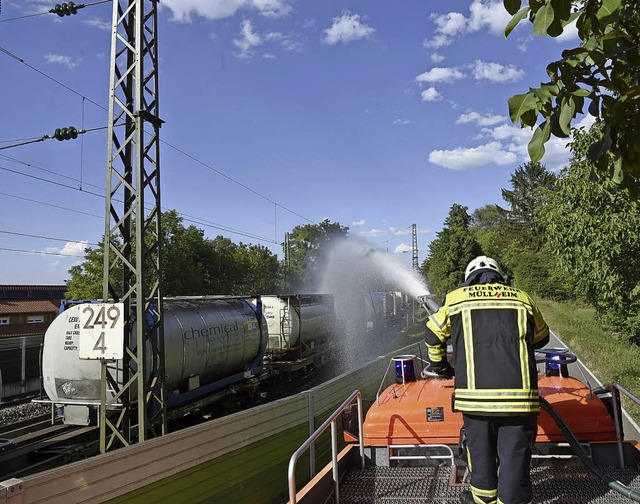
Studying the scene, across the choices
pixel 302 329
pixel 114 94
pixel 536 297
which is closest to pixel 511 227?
pixel 536 297

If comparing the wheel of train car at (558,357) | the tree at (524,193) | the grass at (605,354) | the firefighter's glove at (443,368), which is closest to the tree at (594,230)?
the grass at (605,354)

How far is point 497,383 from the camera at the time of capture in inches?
138

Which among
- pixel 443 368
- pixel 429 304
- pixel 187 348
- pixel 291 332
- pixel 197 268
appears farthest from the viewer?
pixel 197 268

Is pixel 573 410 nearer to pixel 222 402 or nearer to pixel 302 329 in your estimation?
pixel 222 402

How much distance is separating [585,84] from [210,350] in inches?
448

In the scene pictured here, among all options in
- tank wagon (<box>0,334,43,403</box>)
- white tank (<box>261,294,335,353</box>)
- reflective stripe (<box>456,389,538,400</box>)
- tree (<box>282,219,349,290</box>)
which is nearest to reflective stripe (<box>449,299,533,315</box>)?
reflective stripe (<box>456,389,538,400</box>)

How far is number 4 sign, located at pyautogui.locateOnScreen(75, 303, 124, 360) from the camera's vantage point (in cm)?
744

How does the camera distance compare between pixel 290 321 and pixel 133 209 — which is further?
pixel 290 321

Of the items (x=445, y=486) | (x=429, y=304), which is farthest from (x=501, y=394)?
(x=429, y=304)

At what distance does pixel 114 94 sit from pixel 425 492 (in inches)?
291

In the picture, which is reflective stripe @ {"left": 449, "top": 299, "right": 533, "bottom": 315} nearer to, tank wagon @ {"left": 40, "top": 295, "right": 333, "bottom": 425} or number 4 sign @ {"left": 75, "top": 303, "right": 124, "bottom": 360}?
number 4 sign @ {"left": 75, "top": 303, "right": 124, "bottom": 360}

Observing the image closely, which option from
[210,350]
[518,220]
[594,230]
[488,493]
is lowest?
[488,493]

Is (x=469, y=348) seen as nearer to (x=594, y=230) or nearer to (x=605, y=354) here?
(x=594, y=230)

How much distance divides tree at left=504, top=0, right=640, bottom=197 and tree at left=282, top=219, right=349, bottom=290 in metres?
55.8
